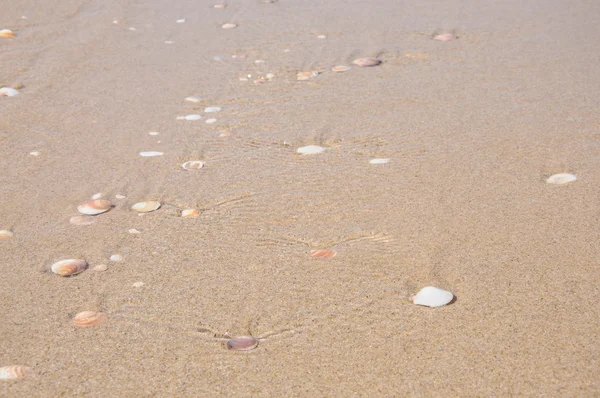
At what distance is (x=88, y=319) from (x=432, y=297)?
1036mm

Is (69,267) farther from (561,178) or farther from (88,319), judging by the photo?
(561,178)

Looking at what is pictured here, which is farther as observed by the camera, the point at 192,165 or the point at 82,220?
the point at 192,165

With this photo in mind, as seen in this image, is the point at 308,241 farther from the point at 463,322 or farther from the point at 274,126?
the point at 274,126

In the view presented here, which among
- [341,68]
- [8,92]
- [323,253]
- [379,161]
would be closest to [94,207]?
[323,253]

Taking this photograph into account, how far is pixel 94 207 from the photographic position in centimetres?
278

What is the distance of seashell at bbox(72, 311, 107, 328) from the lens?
2.05 m

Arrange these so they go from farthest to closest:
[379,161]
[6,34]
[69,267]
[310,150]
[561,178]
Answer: [6,34] → [310,150] → [379,161] → [561,178] → [69,267]

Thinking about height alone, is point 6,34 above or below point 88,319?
above

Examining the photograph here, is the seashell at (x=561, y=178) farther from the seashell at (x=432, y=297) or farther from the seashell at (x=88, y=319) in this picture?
the seashell at (x=88, y=319)

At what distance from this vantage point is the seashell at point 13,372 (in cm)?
182

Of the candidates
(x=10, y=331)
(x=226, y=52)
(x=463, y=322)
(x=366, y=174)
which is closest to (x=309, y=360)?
(x=463, y=322)

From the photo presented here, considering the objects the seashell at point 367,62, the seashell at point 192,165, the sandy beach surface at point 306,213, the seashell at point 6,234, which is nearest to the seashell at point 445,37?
the sandy beach surface at point 306,213

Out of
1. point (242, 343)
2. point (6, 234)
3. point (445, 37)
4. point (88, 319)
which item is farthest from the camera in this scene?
point (445, 37)

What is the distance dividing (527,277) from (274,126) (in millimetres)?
1795
